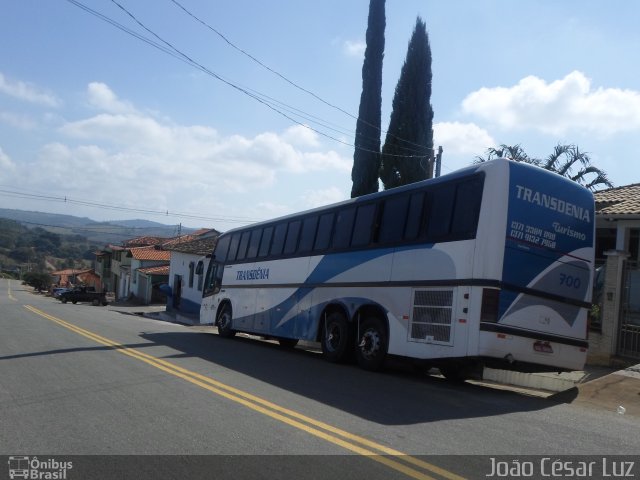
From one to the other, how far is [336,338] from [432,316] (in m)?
3.28

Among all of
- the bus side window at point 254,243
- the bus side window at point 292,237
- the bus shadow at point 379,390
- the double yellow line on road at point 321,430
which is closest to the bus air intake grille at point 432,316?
the bus shadow at point 379,390

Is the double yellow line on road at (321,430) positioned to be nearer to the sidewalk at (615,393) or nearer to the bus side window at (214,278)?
the sidewalk at (615,393)

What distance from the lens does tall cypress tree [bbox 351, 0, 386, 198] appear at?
1140 inches

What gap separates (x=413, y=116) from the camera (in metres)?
28.8

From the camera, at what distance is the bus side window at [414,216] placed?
35.3ft

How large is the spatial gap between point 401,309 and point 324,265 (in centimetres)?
329

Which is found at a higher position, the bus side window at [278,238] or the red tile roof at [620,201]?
the red tile roof at [620,201]

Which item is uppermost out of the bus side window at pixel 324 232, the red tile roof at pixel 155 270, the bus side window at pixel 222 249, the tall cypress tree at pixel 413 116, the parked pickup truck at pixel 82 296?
the tall cypress tree at pixel 413 116

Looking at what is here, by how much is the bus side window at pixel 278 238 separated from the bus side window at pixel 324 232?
6.38 feet

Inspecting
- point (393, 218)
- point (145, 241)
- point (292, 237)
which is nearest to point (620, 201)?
point (393, 218)

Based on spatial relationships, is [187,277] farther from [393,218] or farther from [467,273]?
[467,273]

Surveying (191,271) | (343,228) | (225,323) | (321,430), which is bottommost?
(225,323)

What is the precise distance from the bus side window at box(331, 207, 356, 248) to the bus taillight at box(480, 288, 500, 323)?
4.43 metres

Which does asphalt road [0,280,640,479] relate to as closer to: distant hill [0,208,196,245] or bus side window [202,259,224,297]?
bus side window [202,259,224,297]
